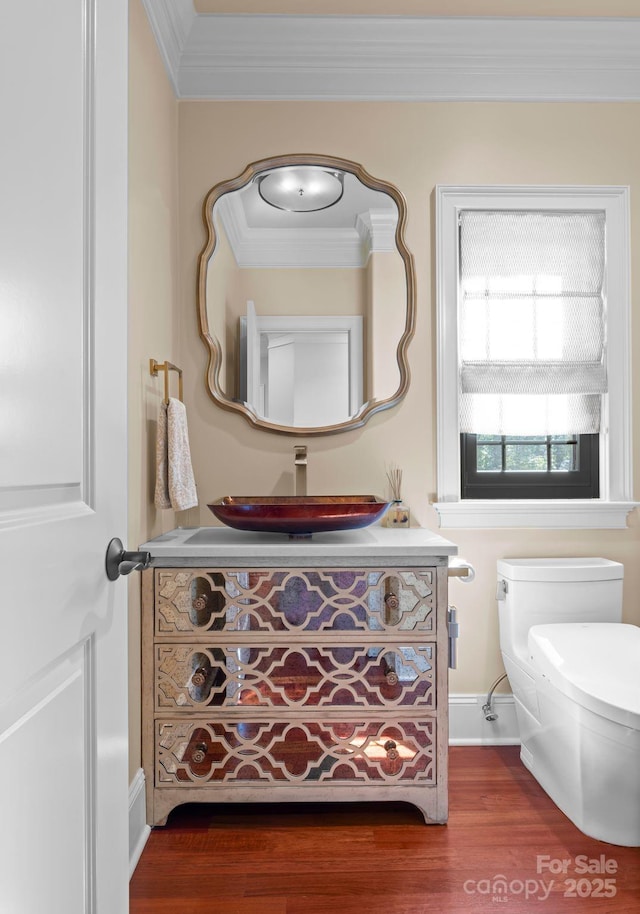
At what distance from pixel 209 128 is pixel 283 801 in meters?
2.31

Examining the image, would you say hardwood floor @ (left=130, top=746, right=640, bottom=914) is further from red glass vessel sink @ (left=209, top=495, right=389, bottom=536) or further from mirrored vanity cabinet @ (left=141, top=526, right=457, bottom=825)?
red glass vessel sink @ (left=209, top=495, right=389, bottom=536)

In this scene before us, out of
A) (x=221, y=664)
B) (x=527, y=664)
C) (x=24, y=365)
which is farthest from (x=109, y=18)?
(x=527, y=664)

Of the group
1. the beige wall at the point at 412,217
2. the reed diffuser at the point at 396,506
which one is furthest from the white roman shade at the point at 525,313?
the reed diffuser at the point at 396,506

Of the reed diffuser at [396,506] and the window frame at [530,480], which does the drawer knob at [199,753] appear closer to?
the reed diffuser at [396,506]

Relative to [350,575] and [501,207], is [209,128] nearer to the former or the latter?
[501,207]

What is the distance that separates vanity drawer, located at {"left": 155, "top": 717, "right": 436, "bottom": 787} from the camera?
1.73 metres

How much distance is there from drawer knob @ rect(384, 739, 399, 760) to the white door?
951 mm

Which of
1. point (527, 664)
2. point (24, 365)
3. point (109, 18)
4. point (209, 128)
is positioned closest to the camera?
point (24, 365)

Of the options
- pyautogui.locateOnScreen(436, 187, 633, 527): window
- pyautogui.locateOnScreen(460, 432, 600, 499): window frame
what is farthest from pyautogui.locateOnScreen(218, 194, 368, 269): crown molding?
pyautogui.locateOnScreen(460, 432, 600, 499): window frame

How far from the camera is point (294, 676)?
175 cm

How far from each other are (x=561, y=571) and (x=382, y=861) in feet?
3.55

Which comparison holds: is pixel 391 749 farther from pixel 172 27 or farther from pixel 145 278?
pixel 172 27

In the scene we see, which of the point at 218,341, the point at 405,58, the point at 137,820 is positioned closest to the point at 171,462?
the point at 218,341

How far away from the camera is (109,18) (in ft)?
2.89
